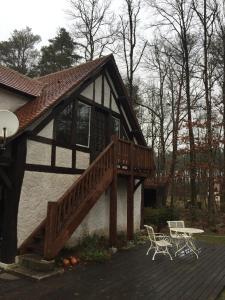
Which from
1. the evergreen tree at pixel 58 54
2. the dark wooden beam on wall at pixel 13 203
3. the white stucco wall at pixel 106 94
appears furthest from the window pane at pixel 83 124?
the evergreen tree at pixel 58 54

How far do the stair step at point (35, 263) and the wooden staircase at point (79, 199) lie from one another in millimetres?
140

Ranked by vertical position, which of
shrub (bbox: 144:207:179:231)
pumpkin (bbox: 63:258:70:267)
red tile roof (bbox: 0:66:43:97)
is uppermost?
red tile roof (bbox: 0:66:43:97)

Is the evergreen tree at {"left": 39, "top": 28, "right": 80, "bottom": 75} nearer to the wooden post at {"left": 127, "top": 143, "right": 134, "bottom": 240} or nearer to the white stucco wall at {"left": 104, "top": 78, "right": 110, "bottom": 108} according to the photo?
the white stucco wall at {"left": 104, "top": 78, "right": 110, "bottom": 108}

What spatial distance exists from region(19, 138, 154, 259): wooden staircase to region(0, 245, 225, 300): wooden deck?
0.89 meters

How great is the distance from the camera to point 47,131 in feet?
28.6

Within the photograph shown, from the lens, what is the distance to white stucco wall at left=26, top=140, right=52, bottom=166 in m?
8.05

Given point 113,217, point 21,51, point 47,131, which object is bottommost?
point 113,217

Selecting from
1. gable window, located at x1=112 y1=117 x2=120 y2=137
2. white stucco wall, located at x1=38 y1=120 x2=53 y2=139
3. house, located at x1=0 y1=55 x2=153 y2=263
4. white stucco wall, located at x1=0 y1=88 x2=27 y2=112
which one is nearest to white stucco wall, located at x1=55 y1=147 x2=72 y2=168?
house, located at x1=0 y1=55 x2=153 y2=263

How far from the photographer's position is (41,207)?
329 inches

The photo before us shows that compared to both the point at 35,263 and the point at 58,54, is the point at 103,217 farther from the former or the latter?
the point at 58,54

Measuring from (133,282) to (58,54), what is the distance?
69.7 feet

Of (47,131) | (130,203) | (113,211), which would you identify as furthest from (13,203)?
(130,203)

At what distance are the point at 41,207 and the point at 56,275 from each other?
1.95 meters

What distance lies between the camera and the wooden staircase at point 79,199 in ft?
23.6
